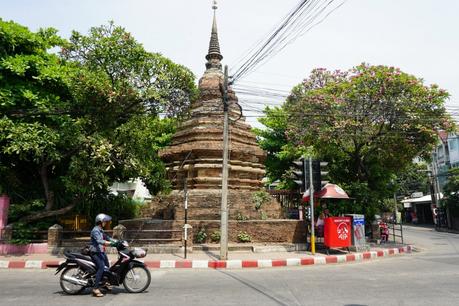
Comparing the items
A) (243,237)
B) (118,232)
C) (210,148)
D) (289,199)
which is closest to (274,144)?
(289,199)

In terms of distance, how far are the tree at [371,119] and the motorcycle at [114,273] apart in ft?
35.0

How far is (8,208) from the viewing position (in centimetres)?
1286

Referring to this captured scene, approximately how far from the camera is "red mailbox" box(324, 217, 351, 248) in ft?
38.7

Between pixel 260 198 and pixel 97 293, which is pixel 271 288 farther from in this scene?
pixel 260 198

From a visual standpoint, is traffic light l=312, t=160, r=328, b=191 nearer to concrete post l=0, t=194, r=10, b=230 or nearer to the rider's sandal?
the rider's sandal

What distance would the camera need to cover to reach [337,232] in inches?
469

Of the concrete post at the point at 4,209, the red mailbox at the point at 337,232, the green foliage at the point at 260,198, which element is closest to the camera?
the red mailbox at the point at 337,232

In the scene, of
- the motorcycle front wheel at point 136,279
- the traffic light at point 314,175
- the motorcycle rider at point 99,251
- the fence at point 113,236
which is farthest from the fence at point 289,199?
the motorcycle rider at point 99,251

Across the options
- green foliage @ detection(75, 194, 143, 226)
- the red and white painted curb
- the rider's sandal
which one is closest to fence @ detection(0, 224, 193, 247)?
the red and white painted curb

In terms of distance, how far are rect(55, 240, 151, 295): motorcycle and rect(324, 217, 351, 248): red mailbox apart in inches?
283

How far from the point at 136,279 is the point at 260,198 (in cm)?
818

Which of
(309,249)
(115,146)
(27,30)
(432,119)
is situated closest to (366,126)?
(432,119)

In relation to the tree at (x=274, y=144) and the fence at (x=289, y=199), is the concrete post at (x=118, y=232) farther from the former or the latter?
the tree at (x=274, y=144)

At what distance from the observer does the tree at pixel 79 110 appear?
11195 millimetres
